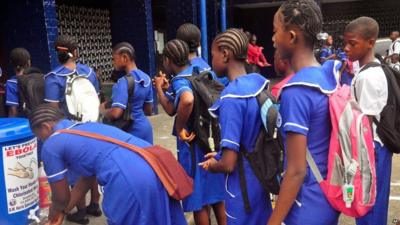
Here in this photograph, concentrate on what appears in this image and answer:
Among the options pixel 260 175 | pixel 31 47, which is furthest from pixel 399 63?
pixel 260 175

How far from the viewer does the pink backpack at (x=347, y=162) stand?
5.54 feet

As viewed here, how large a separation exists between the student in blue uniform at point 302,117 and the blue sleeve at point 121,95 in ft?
7.15

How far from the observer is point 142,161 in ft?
7.36

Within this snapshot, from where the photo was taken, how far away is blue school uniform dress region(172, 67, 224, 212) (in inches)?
129

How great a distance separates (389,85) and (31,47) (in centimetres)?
521

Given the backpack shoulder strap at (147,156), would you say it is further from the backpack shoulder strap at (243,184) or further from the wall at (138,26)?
the wall at (138,26)

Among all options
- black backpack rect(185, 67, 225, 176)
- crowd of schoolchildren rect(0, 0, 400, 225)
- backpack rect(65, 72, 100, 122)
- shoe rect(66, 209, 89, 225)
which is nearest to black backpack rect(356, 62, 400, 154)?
crowd of schoolchildren rect(0, 0, 400, 225)

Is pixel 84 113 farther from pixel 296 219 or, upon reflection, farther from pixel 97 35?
pixel 97 35

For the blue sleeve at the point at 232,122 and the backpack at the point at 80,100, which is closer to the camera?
the blue sleeve at the point at 232,122

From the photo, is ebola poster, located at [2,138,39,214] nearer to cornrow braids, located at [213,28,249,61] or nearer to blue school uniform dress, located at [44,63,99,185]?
blue school uniform dress, located at [44,63,99,185]

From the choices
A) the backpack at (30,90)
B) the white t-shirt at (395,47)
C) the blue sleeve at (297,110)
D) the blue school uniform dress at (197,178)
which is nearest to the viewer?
the blue sleeve at (297,110)

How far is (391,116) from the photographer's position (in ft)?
9.46

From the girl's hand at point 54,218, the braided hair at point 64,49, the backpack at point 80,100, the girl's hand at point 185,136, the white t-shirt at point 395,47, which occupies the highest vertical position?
the braided hair at point 64,49

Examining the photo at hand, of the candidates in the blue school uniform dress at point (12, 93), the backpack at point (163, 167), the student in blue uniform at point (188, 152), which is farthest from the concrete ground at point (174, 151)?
the backpack at point (163, 167)
